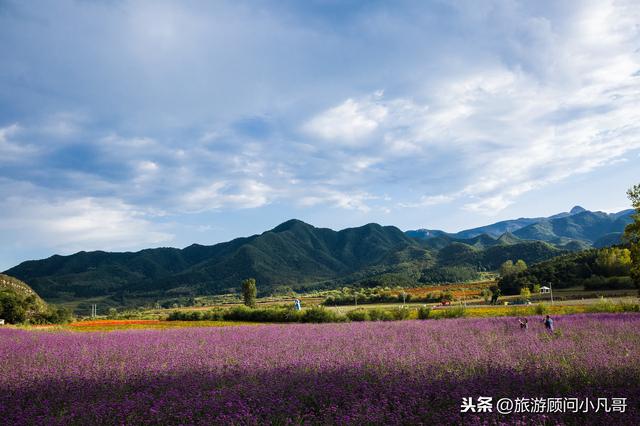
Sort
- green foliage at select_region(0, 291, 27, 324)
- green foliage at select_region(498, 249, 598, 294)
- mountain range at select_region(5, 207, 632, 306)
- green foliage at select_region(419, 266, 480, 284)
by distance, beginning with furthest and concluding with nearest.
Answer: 1. green foliage at select_region(419, 266, 480, 284)
2. mountain range at select_region(5, 207, 632, 306)
3. green foliage at select_region(498, 249, 598, 294)
4. green foliage at select_region(0, 291, 27, 324)

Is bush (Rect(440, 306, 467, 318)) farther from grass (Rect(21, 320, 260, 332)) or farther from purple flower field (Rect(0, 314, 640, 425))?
purple flower field (Rect(0, 314, 640, 425))

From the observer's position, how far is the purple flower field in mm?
4641

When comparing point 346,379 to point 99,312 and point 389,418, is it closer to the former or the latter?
point 389,418

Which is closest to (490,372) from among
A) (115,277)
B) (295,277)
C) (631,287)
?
(631,287)

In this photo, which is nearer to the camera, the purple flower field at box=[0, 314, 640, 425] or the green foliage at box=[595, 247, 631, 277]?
the purple flower field at box=[0, 314, 640, 425]

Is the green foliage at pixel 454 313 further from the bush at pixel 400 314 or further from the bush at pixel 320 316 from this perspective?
the bush at pixel 320 316

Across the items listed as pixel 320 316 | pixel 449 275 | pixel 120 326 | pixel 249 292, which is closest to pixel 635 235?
pixel 320 316

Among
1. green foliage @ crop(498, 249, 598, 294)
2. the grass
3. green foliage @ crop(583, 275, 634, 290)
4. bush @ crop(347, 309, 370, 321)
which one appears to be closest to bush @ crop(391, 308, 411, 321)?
bush @ crop(347, 309, 370, 321)

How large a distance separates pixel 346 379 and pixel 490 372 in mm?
2336

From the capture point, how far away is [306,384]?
590cm

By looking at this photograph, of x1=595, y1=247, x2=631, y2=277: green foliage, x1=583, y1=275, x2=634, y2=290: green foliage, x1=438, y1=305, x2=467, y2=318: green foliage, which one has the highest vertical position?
x1=438, y1=305, x2=467, y2=318: green foliage

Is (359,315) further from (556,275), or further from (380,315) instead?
(556,275)

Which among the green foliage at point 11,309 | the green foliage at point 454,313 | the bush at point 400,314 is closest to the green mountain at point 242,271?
the green foliage at point 11,309

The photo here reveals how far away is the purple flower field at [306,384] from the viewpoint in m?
4.64
